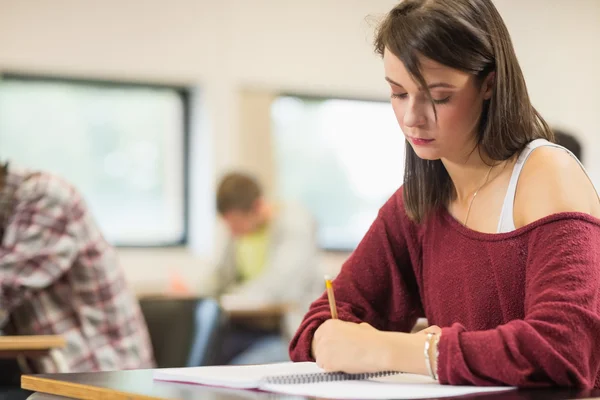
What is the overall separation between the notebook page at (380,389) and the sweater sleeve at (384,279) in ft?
1.27

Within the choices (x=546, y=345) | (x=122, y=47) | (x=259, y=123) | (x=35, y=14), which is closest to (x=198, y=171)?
(x=259, y=123)

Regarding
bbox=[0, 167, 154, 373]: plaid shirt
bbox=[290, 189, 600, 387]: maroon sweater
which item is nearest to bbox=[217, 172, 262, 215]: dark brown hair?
bbox=[0, 167, 154, 373]: plaid shirt

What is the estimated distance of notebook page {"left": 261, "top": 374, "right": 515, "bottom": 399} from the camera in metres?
1.04

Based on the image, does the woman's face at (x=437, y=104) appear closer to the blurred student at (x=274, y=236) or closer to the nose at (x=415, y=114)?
the nose at (x=415, y=114)

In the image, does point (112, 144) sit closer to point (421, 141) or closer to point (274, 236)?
point (274, 236)

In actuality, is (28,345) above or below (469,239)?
below

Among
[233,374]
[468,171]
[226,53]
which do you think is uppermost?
[226,53]

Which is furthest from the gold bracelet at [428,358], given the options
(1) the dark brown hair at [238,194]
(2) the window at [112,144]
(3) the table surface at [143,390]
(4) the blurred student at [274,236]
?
(2) the window at [112,144]

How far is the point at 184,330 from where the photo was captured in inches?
101

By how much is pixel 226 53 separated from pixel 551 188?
4942 mm

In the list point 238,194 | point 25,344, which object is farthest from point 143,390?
point 238,194

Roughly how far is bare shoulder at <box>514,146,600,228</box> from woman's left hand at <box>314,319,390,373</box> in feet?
0.99

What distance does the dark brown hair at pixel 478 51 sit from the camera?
132cm

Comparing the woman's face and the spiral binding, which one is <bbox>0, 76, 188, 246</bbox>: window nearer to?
the woman's face
